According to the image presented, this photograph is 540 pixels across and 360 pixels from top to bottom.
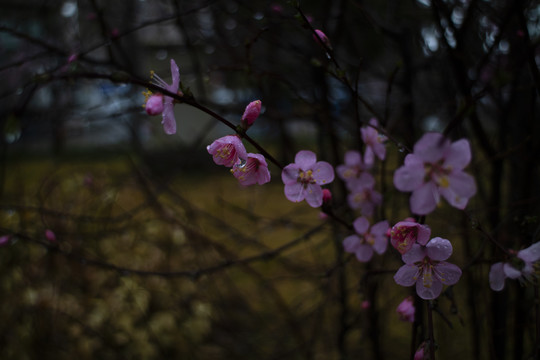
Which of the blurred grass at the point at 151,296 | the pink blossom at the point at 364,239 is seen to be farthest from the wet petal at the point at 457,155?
the blurred grass at the point at 151,296

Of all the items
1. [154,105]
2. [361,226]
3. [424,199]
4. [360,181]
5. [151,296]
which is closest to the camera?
[424,199]

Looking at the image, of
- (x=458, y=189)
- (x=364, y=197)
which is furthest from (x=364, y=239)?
(x=458, y=189)

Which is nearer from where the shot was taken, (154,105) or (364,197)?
(154,105)

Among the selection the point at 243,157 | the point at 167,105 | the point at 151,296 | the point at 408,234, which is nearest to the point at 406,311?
the point at 408,234

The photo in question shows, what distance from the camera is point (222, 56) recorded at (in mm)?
2836

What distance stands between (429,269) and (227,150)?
1.43 ft

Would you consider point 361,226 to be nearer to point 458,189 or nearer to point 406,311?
point 406,311

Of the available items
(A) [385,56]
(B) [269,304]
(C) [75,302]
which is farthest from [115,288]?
(A) [385,56]

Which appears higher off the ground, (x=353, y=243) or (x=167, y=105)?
(x=167, y=105)

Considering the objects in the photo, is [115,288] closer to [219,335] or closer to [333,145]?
[219,335]

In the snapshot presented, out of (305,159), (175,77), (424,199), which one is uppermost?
(175,77)

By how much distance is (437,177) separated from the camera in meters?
0.68

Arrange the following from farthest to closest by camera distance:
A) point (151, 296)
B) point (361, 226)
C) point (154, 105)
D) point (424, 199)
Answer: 1. point (151, 296)
2. point (361, 226)
3. point (154, 105)
4. point (424, 199)

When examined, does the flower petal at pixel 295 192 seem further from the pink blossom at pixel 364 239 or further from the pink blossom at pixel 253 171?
the pink blossom at pixel 364 239
